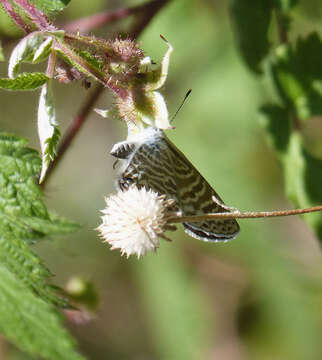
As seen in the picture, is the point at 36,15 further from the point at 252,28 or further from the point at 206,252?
the point at 206,252

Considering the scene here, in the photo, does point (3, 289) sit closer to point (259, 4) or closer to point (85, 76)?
point (85, 76)

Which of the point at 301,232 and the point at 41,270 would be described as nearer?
the point at 41,270

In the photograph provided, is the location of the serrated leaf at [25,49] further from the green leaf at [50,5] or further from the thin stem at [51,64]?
the green leaf at [50,5]

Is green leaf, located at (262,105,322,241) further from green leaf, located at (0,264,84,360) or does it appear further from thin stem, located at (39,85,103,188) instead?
green leaf, located at (0,264,84,360)

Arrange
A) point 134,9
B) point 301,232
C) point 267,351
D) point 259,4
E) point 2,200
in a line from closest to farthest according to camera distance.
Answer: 1. point 2,200
2. point 259,4
3. point 134,9
4. point 267,351
5. point 301,232

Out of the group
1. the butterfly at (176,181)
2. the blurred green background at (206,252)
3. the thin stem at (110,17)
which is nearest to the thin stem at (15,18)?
the butterfly at (176,181)

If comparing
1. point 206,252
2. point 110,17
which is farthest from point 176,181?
point 206,252

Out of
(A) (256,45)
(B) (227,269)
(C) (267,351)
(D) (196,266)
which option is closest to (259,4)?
(A) (256,45)
